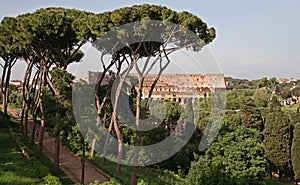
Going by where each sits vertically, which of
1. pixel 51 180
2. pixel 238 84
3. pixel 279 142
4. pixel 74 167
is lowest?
pixel 74 167

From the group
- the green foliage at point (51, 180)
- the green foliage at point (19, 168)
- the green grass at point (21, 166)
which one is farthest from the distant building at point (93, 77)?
the green foliage at point (51, 180)

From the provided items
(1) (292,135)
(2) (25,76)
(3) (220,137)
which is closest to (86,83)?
(2) (25,76)

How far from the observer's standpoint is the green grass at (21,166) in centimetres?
1009

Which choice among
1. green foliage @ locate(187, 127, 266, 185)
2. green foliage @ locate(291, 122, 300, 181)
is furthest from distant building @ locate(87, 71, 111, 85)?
green foliage @ locate(291, 122, 300, 181)

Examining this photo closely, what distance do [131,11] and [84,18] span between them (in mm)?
2157

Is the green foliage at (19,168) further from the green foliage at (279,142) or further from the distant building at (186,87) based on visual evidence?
the green foliage at (279,142)

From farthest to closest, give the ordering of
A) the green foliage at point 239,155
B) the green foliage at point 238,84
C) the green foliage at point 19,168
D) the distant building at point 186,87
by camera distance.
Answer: the green foliage at point 238,84
the distant building at point 186,87
the green foliage at point 239,155
the green foliage at point 19,168

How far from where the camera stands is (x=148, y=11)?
36.0 feet

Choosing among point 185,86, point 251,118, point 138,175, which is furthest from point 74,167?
point 251,118

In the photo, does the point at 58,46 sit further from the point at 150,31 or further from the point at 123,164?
the point at 123,164

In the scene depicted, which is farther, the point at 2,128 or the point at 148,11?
the point at 2,128

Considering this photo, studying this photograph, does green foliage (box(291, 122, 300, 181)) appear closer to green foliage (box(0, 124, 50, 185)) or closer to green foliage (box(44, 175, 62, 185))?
green foliage (box(0, 124, 50, 185))

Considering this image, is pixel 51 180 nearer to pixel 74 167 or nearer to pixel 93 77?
pixel 74 167

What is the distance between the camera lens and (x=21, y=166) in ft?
38.0
